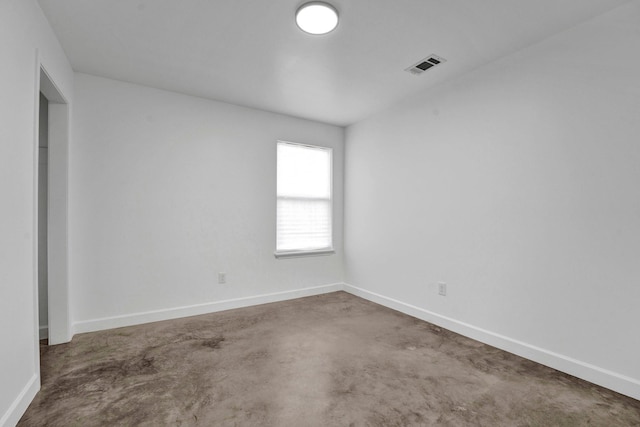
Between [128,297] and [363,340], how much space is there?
99.1 inches

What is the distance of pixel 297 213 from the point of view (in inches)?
178

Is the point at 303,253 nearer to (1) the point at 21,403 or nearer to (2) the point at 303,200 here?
(2) the point at 303,200

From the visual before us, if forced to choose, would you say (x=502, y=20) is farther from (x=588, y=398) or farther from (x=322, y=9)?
(x=588, y=398)

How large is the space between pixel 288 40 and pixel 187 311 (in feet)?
10.1

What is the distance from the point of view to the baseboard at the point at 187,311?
3178mm

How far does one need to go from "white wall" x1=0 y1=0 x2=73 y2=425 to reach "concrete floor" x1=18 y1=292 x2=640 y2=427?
30cm

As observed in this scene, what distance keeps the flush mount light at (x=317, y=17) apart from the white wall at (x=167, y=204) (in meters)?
1.96

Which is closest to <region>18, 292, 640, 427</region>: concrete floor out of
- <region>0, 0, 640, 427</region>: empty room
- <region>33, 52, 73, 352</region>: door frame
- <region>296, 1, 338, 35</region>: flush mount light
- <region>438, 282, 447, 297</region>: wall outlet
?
<region>0, 0, 640, 427</region>: empty room

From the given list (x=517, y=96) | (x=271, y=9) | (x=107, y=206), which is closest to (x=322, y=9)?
(x=271, y=9)

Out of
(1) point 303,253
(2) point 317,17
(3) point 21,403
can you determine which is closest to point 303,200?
(1) point 303,253

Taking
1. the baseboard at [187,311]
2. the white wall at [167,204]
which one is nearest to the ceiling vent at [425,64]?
the white wall at [167,204]

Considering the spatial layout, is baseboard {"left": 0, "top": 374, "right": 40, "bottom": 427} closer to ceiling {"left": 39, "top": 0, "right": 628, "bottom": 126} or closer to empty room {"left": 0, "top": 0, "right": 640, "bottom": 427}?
empty room {"left": 0, "top": 0, "right": 640, "bottom": 427}

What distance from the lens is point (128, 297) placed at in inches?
132

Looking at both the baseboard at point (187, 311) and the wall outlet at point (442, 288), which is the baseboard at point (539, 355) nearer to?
the wall outlet at point (442, 288)
